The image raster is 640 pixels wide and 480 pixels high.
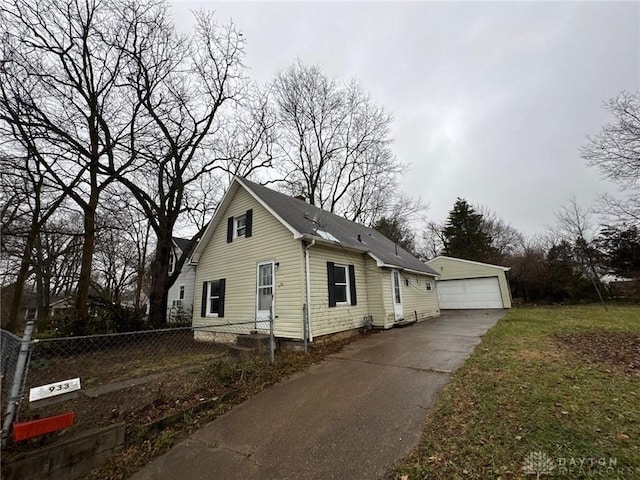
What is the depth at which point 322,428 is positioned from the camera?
3.28 meters

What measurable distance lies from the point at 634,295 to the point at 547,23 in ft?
66.2

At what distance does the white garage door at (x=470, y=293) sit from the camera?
17.3m

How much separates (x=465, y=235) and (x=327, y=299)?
990 inches

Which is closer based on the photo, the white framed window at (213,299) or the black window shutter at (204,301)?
the white framed window at (213,299)

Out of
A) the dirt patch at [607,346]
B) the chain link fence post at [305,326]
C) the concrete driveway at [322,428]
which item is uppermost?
the chain link fence post at [305,326]

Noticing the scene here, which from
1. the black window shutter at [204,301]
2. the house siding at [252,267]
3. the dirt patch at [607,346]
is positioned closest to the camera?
the dirt patch at [607,346]

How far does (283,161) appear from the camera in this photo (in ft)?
58.8

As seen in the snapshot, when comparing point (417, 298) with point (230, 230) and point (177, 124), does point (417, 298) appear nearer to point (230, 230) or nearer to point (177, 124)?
point (230, 230)

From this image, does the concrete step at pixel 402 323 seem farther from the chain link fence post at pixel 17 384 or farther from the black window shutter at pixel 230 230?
the chain link fence post at pixel 17 384

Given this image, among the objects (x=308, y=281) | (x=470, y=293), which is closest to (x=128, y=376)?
(x=308, y=281)

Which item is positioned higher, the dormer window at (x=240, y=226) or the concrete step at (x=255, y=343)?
the dormer window at (x=240, y=226)

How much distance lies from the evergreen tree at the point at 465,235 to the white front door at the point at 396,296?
62.1ft

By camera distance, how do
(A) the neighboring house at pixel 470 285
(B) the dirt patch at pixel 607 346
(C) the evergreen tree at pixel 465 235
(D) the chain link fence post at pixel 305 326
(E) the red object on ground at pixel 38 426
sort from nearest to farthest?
(E) the red object on ground at pixel 38 426
(B) the dirt patch at pixel 607 346
(D) the chain link fence post at pixel 305 326
(A) the neighboring house at pixel 470 285
(C) the evergreen tree at pixel 465 235

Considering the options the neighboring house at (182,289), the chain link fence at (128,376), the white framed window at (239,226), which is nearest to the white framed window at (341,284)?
the chain link fence at (128,376)
